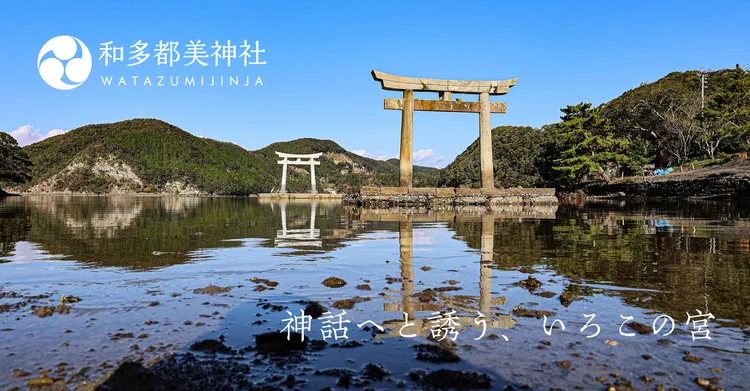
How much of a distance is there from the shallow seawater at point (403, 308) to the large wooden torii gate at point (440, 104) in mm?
16843

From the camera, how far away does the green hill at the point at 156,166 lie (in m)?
102

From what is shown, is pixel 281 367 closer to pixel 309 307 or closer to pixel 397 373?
pixel 397 373

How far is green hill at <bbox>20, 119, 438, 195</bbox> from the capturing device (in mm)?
102188

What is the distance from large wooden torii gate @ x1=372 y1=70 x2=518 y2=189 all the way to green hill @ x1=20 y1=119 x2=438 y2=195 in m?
45.6

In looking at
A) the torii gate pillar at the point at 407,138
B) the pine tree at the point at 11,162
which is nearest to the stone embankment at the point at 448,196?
the torii gate pillar at the point at 407,138

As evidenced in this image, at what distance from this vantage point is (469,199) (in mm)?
26672

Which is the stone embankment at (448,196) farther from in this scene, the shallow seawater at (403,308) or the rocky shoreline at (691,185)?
the shallow seawater at (403,308)

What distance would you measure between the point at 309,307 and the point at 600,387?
250 centimetres

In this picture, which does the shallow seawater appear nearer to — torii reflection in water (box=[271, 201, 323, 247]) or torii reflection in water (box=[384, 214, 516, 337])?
torii reflection in water (box=[384, 214, 516, 337])

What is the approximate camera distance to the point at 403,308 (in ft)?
15.1

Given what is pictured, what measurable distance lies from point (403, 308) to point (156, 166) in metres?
124

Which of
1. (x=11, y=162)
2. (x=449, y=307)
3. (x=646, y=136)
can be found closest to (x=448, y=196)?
(x=449, y=307)

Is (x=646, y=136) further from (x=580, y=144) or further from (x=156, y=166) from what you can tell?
(x=156, y=166)

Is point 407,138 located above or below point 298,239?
above
